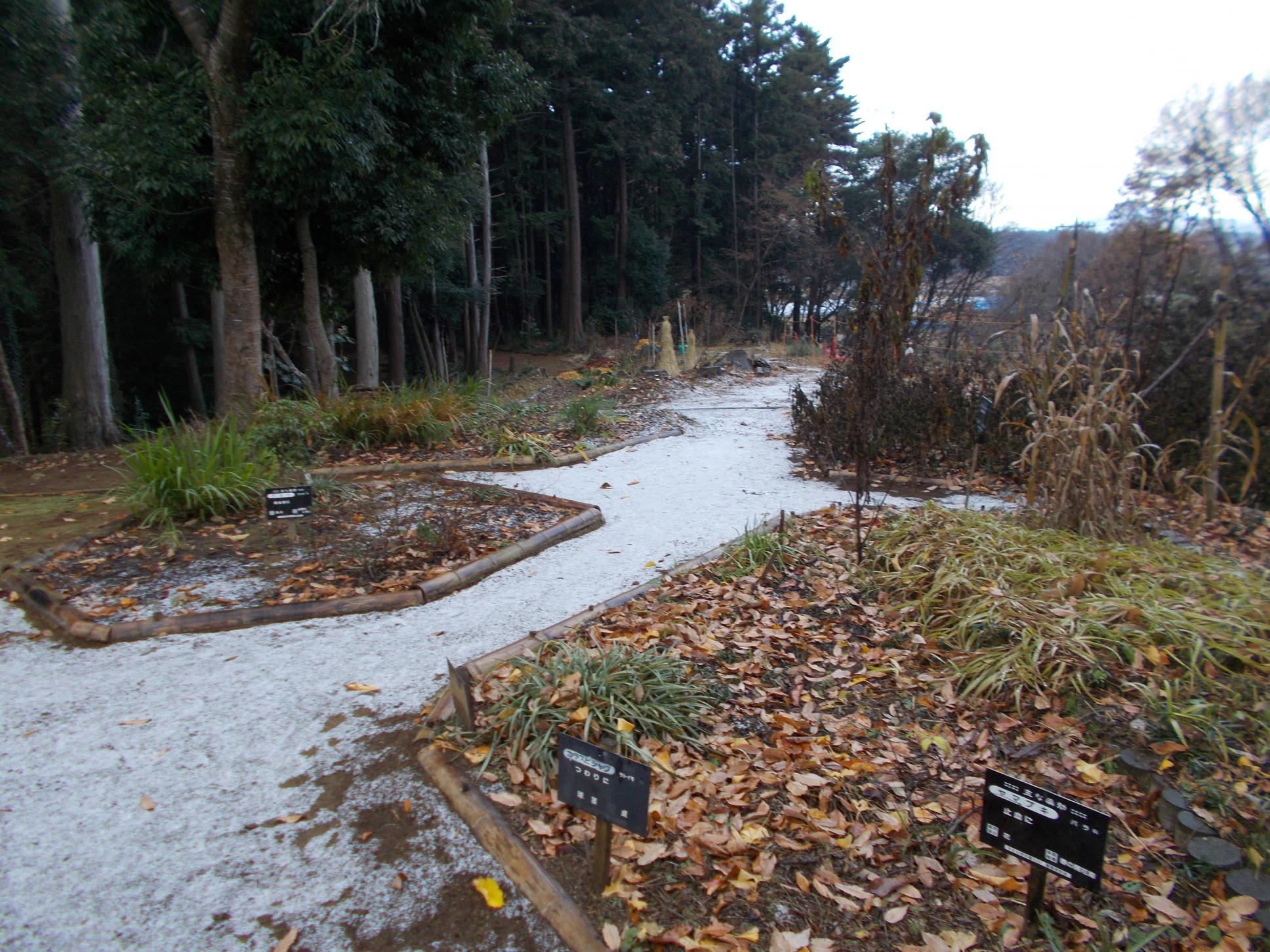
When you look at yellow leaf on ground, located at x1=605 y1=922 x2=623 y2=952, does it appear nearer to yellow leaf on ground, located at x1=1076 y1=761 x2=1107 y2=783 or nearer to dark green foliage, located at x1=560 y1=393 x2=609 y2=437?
yellow leaf on ground, located at x1=1076 y1=761 x2=1107 y2=783

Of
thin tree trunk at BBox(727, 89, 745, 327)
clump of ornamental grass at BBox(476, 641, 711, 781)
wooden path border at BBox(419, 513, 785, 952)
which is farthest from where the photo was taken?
thin tree trunk at BBox(727, 89, 745, 327)

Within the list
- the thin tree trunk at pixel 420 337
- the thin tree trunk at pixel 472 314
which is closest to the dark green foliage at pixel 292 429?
the thin tree trunk at pixel 472 314

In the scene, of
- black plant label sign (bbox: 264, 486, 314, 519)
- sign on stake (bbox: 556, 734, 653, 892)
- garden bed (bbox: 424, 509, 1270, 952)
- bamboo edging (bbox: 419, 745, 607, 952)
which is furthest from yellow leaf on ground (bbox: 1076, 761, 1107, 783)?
black plant label sign (bbox: 264, 486, 314, 519)

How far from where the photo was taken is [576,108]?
23.8 meters

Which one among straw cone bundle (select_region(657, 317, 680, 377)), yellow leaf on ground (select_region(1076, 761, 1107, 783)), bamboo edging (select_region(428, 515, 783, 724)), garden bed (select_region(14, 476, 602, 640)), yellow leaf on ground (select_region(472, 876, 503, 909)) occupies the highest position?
straw cone bundle (select_region(657, 317, 680, 377))

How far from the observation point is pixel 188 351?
64.3 ft

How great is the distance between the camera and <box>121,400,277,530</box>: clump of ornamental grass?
5332 millimetres

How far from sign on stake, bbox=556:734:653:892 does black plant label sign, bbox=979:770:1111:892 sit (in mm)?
869

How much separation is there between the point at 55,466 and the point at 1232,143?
39.0 ft

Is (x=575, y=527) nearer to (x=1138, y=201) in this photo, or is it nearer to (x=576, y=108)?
(x=1138, y=201)

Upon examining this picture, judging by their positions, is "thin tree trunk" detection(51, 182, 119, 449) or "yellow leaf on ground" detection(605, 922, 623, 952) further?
"thin tree trunk" detection(51, 182, 119, 449)

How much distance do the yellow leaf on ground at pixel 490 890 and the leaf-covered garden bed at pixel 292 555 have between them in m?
2.27

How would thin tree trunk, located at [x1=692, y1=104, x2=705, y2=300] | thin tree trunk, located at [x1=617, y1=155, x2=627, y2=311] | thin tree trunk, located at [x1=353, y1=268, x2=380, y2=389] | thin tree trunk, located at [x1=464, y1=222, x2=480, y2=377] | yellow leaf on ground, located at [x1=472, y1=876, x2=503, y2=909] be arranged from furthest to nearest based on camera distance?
thin tree trunk, located at [x1=692, y1=104, x2=705, y2=300], thin tree trunk, located at [x1=617, y1=155, x2=627, y2=311], thin tree trunk, located at [x1=464, y1=222, x2=480, y2=377], thin tree trunk, located at [x1=353, y1=268, x2=380, y2=389], yellow leaf on ground, located at [x1=472, y1=876, x2=503, y2=909]

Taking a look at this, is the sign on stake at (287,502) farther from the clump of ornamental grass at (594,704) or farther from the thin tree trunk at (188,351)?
the thin tree trunk at (188,351)
